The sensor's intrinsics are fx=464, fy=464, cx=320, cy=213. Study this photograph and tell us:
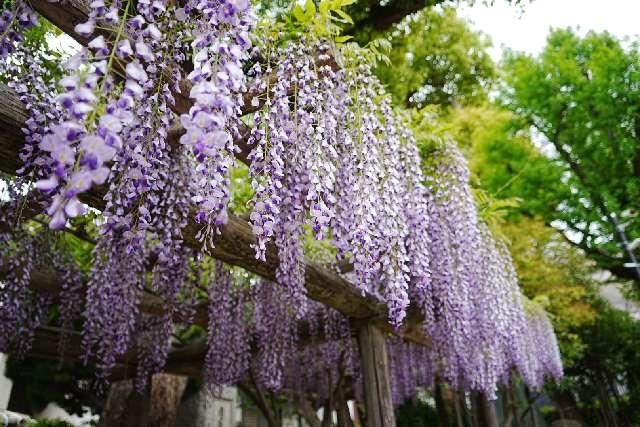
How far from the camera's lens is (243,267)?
11.6 ft

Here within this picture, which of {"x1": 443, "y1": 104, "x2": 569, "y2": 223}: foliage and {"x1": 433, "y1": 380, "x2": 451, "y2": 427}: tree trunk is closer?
{"x1": 443, "y1": 104, "x2": 569, "y2": 223}: foliage

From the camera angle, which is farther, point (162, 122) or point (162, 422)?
point (162, 422)

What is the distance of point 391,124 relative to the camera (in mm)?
3363

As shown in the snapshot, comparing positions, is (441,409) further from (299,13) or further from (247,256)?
(299,13)

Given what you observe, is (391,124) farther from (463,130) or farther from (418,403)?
(418,403)

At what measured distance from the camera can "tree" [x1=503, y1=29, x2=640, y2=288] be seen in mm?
10773

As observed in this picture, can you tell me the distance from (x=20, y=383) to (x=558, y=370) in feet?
32.0

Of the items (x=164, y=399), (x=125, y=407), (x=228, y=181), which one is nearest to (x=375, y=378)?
(x=228, y=181)

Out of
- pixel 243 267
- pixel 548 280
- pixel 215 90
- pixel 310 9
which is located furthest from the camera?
pixel 548 280

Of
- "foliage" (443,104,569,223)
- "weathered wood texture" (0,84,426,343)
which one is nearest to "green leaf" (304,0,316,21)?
"weathered wood texture" (0,84,426,343)

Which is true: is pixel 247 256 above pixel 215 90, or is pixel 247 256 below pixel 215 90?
above

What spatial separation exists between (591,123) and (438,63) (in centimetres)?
459

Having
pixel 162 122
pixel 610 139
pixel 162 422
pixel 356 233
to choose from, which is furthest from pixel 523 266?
pixel 162 122

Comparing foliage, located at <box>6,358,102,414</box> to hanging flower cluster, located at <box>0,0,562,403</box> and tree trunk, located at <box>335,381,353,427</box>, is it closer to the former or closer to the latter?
hanging flower cluster, located at <box>0,0,562,403</box>
